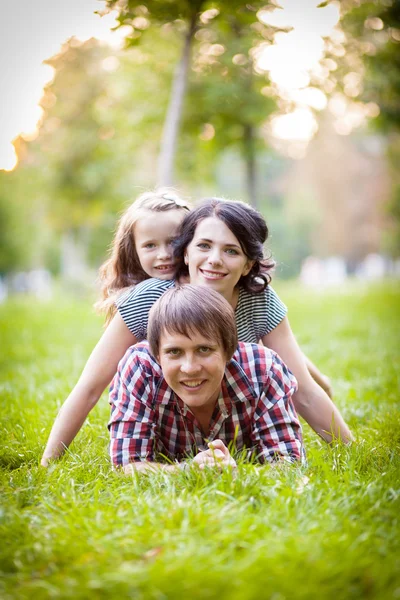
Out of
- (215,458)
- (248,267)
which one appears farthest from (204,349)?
(248,267)

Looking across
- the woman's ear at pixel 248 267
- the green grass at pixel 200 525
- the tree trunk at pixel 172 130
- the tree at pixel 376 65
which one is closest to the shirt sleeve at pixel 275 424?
the green grass at pixel 200 525

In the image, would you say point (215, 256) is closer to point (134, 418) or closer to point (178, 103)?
point (134, 418)

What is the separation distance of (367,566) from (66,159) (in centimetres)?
1766

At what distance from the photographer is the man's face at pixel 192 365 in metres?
2.79

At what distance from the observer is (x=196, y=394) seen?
2830 millimetres

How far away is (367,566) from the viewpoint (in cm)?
198

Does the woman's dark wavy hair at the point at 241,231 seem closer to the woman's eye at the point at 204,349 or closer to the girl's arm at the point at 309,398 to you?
the girl's arm at the point at 309,398

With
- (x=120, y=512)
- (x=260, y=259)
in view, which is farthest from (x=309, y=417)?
(x=120, y=512)

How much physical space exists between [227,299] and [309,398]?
783 millimetres

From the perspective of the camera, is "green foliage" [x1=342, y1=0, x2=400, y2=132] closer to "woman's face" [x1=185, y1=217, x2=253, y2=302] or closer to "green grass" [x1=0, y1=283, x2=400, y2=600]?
"woman's face" [x1=185, y1=217, x2=253, y2=302]

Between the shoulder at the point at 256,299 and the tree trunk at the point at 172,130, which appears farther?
the tree trunk at the point at 172,130

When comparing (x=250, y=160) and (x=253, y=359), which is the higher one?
(x=250, y=160)

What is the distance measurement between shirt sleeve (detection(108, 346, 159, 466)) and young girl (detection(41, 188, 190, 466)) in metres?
0.48

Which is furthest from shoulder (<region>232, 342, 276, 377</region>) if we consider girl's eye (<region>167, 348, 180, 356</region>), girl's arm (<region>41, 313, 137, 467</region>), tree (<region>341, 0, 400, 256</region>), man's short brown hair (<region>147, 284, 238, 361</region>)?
tree (<region>341, 0, 400, 256</region>)
